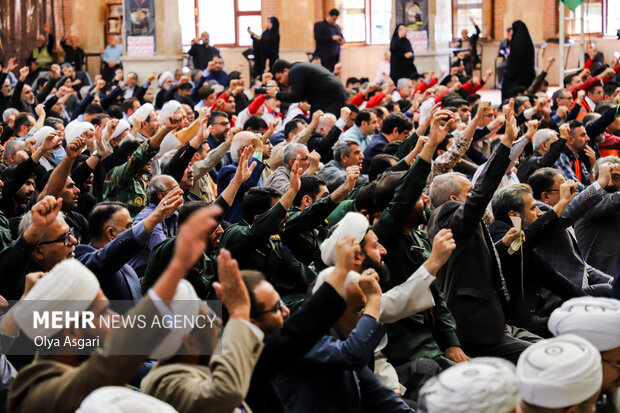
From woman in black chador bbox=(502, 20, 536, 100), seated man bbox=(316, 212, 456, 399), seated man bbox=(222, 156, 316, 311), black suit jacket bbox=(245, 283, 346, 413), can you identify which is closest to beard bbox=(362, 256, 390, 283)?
seated man bbox=(316, 212, 456, 399)

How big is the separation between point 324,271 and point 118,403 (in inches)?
55.7

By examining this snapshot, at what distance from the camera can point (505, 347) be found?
16.2 ft

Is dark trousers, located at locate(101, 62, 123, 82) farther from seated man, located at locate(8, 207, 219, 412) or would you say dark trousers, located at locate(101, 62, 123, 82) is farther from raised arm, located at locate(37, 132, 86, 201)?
seated man, located at locate(8, 207, 219, 412)

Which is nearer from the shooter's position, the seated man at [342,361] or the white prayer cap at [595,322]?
the white prayer cap at [595,322]

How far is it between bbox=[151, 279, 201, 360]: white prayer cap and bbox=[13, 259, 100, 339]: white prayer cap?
255 mm

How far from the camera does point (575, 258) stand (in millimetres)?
5734

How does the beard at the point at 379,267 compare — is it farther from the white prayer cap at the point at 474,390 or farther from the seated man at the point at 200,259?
the white prayer cap at the point at 474,390

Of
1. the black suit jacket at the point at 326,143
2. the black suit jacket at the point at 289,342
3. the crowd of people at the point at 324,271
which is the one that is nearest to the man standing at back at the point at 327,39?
the crowd of people at the point at 324,271

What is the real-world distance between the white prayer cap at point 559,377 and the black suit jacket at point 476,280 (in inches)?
82.7

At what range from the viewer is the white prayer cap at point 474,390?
264 centimetres

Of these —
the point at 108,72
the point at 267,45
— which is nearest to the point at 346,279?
the point at 267,45

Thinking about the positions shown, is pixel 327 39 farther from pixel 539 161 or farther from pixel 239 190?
pixel 239 190

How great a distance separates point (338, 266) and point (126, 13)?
16085 mm

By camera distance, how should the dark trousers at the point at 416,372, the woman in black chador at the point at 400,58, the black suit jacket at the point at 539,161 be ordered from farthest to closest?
1. the woman in black chador at the point at 400,58
2. the black suit jacket at the point at 539,161
3. the dark trousers at the point at 416,372
